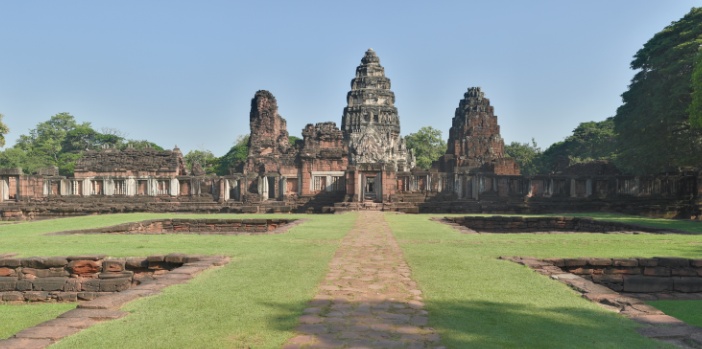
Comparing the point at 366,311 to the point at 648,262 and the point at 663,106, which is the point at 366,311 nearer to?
the point at 648,262

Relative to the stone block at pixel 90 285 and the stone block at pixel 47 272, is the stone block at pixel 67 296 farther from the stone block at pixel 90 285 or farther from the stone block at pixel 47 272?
the stone block at pixel 47 272

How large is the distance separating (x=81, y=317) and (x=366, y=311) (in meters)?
2.53

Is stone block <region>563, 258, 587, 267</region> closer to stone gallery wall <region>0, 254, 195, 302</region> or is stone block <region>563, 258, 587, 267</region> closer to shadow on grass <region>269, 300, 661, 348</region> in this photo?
shadow on grass <region>269, 300, 661, 348</region>

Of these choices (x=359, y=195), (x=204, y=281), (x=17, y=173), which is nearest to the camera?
(x=204, y=281)

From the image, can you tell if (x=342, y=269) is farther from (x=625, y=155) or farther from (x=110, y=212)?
(x=625, y=155)

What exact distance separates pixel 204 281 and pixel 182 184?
78.5 feet

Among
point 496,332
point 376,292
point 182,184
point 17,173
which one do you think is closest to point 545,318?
point 496,332

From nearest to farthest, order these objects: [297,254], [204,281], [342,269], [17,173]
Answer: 1. [204,281]
2. [342,269]
3. [297,254]
4. [17,173]

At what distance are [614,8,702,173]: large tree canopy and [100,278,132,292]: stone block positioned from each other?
20286mm

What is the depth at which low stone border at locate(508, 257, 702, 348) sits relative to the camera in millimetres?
3968

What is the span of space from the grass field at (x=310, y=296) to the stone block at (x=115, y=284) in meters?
0.62

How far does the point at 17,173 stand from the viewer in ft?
90.6

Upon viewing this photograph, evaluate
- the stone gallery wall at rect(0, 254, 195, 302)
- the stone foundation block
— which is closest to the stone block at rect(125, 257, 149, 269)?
the stone gallery wall at rect(0, 254, 195, 302)

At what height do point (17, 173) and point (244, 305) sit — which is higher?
point (17, 173)
